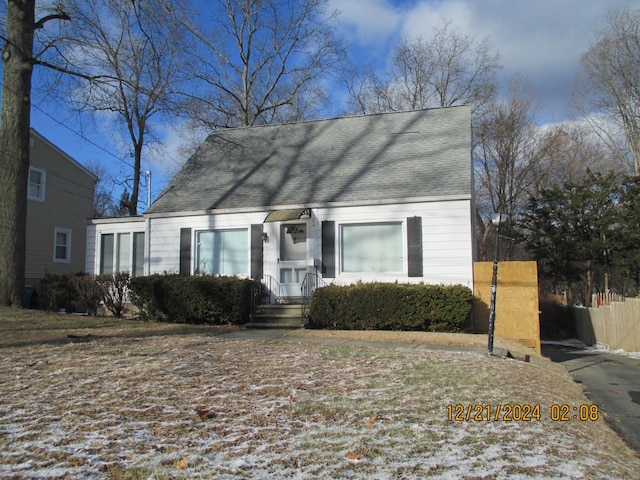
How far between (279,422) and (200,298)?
314 inches

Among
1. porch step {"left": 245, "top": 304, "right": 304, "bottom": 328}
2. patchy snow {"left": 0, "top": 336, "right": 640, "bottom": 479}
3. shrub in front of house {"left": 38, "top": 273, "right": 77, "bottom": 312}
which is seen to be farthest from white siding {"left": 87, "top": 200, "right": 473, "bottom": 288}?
patchy snow {"left": 0, "top": 336, "right": 640, "bottom": 479}

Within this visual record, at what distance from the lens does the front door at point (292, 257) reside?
13.1 metres

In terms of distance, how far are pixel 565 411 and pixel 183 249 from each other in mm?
11082

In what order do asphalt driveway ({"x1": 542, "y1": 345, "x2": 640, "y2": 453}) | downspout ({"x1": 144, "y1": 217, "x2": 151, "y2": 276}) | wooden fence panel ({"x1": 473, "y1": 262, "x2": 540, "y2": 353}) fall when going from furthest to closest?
1. downspout ({"x1": 144, "y1": 217, "x2": 151, "y2": 276})
2. wooden fence panel ({"x1": 473, "y1": 262, "x2": 540, "y2": 353})
3. asphalt driveway ({"x1": 542, "y1": 345, "x2": 640, "y2": 453})

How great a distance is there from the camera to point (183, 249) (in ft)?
46.0

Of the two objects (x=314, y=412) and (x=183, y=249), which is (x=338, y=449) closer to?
(x=314, y=412)

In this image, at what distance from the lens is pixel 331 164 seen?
583 inches

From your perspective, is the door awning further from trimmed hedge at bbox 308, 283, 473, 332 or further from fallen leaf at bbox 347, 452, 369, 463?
fallen leaf at bbox 347, 452, 369, 463

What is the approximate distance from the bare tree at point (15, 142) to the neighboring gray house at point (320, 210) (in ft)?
9.70

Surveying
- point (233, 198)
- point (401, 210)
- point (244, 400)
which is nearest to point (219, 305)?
point (233, 198)

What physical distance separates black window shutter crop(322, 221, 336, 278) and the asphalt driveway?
5800 mm

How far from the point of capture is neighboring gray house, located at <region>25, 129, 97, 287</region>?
21.6 metres

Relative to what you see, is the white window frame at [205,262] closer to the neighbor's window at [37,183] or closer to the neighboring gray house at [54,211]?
the neighboring gray house at [54,211]

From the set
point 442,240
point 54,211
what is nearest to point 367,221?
point 442,240
